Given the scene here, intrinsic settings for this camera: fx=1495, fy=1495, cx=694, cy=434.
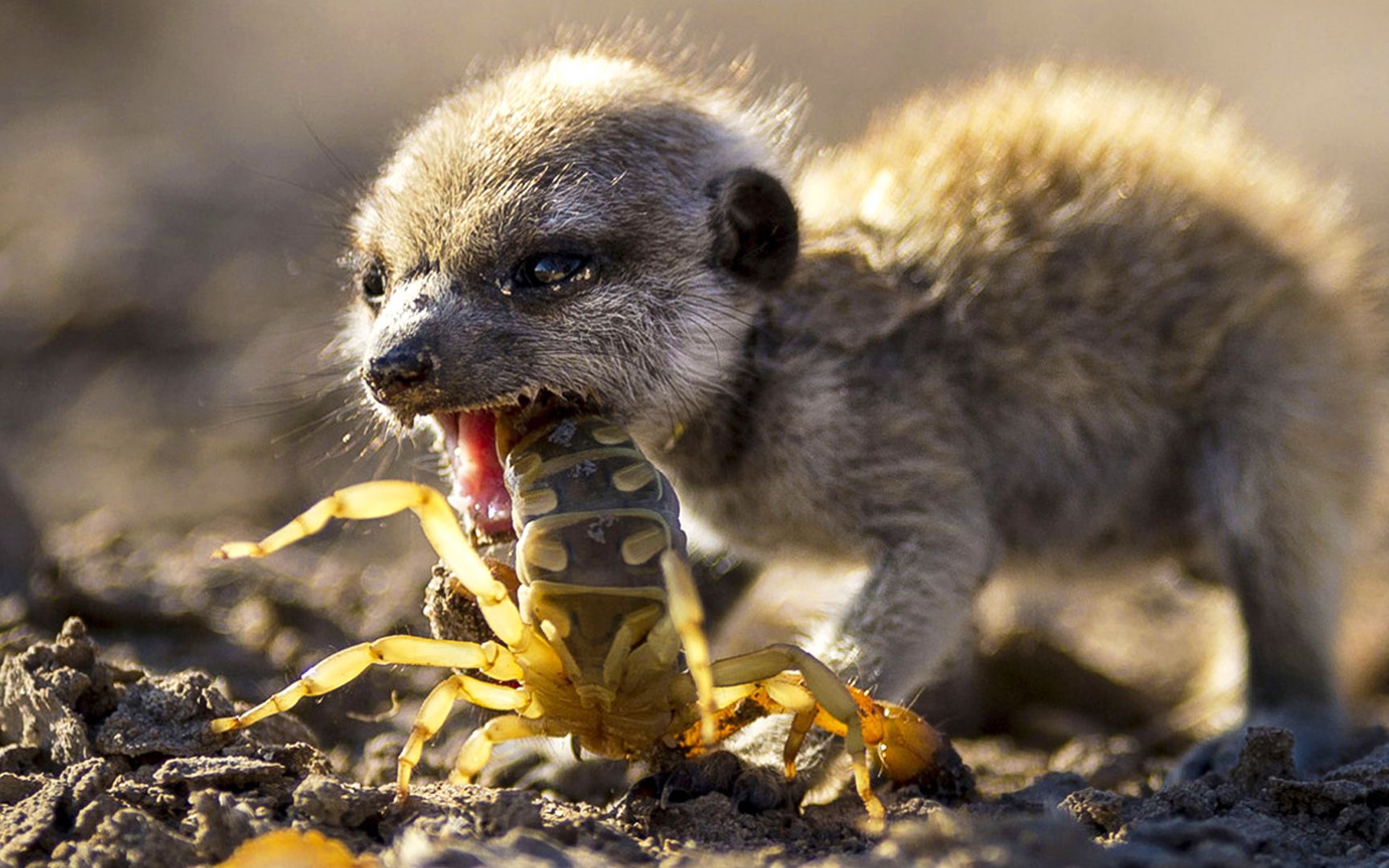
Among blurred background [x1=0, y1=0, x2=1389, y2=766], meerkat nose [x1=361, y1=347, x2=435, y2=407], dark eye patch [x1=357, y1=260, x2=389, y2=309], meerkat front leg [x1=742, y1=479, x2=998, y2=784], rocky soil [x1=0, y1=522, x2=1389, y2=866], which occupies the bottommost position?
rocky soil [x1=0, y1=522, x2=1389, y2=866]

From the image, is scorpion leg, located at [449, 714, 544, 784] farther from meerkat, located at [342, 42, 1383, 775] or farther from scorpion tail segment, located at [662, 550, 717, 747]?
meerkat, located at [342, 42, 1383, 775]

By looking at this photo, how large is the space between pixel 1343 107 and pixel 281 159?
7663 mm

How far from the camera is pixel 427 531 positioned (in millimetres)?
2936

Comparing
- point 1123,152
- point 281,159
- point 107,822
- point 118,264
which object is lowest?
point 107,822

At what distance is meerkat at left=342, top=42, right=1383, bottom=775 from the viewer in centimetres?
370

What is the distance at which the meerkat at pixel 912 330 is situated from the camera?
3.70 metres

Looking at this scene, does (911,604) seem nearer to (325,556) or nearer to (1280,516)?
(1280,516)

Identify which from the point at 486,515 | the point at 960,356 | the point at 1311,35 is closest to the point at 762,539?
the point at 960,356

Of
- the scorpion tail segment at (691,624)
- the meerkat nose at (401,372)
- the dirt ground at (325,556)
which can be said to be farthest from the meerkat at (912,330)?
the scorpion tail segment at (691,624)

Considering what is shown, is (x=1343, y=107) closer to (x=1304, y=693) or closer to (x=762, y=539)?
(x=1304, y=693)

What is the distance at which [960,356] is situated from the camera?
14.6 feet

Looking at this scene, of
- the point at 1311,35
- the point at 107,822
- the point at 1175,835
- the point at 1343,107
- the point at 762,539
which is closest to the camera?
the point at 1175,835

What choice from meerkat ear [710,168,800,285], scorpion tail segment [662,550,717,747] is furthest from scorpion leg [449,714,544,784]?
meerkat ear [710,168,800,285]

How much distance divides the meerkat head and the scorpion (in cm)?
48
